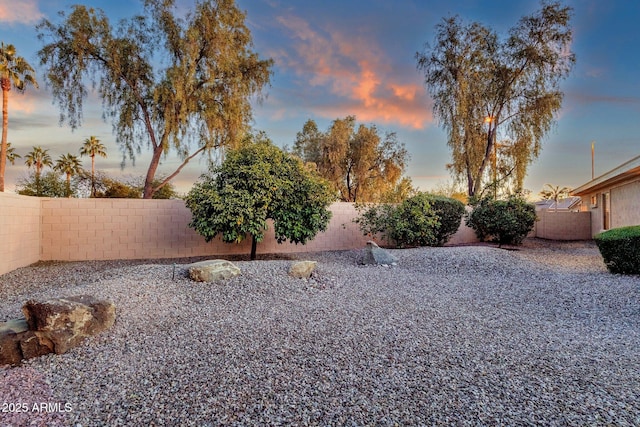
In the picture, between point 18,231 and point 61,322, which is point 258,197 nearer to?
point 61,322

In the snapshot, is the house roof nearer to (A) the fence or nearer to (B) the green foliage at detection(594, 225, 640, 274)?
(B) the green foliage at detection(594, 225, 640, 274)

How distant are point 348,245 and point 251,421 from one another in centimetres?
939

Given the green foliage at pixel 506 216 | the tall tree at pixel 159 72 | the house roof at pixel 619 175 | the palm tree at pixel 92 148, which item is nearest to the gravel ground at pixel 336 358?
the house roof at pixel 619 175

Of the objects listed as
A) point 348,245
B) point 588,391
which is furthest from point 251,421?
point 348,245

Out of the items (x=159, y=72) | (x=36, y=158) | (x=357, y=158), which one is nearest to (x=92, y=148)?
(x=36, y=158)

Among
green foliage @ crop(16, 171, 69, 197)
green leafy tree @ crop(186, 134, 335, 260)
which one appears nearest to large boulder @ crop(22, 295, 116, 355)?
green leafy tree @ crop(186, 134, 335, 260)

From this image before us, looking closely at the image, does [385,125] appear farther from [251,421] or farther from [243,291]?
[251,421]

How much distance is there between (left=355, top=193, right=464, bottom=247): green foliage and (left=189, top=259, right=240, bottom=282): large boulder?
226 inches

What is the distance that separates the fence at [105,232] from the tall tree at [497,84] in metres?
Answer: 9.00

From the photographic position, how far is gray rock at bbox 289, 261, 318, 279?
5453 mm

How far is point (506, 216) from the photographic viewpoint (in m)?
11.3

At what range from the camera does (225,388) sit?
2.30 meters

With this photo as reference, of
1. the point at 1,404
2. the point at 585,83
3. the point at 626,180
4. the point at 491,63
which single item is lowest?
the point at 1,404

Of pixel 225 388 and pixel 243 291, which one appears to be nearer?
pixel 225 388
